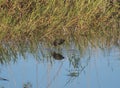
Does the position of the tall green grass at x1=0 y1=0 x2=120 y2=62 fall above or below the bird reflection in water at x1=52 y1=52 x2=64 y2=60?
above

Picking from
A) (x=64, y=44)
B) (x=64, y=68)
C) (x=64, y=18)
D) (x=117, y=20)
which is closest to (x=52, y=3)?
(x=64, y=18)

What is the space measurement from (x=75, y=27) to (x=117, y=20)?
1.27 meters

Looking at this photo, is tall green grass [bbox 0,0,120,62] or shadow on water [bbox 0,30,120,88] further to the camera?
tall green grass [bbox 0,0,120,62]

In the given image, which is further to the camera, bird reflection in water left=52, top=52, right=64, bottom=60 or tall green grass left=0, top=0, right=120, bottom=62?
tall green grass left=0, top=0, right=120, bottom=62

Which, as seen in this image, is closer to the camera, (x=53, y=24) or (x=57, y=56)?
(x=57, y=56)

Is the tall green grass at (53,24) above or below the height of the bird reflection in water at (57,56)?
above

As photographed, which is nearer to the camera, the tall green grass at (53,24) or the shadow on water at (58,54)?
the shadow on water at (58,54)

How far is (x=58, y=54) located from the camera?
695 centimetres

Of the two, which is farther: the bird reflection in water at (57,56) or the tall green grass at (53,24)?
the tall green grass at (53,24)

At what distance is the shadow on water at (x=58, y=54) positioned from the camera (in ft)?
19.7

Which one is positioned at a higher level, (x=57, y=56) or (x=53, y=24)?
(x=53, y=24)

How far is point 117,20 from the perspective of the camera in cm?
961

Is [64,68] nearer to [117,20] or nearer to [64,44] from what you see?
[64,44]

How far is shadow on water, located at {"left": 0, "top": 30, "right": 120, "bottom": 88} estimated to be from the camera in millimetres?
6016
